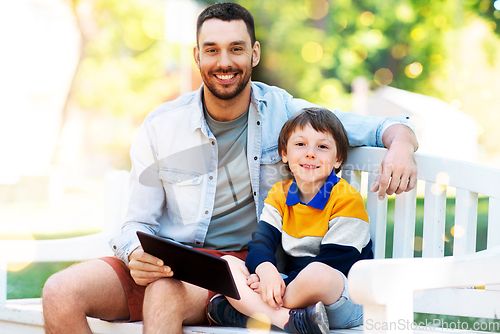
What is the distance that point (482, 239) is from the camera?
4.73m

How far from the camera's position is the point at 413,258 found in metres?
1.29

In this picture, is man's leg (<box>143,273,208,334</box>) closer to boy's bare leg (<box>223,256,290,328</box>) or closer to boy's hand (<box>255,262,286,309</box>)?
boy's bare leg (<box>223,256,290,328</box>)

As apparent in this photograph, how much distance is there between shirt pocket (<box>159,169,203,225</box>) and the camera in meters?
2.21

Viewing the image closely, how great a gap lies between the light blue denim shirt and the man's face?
5.1 inches

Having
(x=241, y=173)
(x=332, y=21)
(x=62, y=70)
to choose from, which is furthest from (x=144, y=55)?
(x=241, y=173)

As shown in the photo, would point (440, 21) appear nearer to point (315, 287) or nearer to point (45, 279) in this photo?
point (45, 279)

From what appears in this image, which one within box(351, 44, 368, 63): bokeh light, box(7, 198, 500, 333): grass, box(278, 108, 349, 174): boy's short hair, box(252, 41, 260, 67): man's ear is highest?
box(351, 44, 368, 63): bokeh light

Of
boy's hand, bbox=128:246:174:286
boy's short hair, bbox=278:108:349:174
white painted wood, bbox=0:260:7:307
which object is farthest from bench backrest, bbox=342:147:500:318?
white painted wood, bbox=0:260:7:307

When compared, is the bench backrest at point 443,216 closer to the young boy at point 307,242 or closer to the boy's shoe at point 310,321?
the young boy at point 307,242

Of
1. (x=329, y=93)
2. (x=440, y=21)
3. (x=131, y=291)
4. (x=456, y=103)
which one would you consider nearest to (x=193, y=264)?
(x=131, y=291)

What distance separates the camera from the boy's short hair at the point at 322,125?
6.39ft

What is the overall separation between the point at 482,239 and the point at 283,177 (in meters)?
3.33

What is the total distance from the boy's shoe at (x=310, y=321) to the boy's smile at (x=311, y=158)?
488mm

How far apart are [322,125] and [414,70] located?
1206 centimetres
